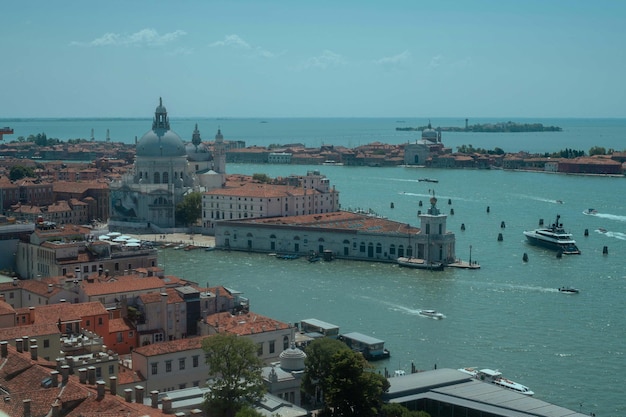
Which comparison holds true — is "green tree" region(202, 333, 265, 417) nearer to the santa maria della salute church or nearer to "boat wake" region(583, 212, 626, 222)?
the santa maria della salute church

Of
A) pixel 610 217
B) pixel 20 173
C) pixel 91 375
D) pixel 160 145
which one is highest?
pixel 160 145

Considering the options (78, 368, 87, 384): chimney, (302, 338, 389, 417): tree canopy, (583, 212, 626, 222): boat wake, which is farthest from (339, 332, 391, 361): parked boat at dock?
(583, 212, 626, 222): boat wake

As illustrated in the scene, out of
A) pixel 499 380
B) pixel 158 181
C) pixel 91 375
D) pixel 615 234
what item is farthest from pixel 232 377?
pixel 158 181

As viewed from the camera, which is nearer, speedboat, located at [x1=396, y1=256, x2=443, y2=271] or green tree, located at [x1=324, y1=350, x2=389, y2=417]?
green tree, located at [x1=324, y1=350, x2=389, y2=417]

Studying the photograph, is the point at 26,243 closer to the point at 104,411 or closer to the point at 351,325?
the point at 351,325

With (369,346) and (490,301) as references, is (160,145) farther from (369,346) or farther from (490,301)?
(369,346)

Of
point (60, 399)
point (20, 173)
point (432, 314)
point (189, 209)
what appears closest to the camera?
point (60, 399)
